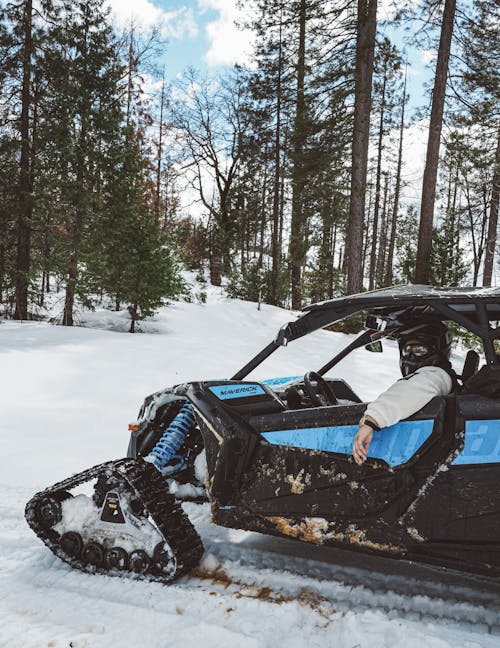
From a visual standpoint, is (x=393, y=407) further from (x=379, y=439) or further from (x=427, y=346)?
(x=427, y=346)

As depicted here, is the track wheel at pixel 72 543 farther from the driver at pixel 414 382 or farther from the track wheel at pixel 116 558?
the driver at pixel 414 382

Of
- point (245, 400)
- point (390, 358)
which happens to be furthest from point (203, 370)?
point (245, 400)

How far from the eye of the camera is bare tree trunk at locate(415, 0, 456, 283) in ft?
41.6

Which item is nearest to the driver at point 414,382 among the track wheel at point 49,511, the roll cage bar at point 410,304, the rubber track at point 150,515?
the roll cage bar at point 410,304

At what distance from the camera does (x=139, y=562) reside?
253 cm

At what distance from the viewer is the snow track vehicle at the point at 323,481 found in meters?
2.14

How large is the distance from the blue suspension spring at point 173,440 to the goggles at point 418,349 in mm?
1360

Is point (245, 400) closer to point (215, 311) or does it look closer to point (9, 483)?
point (9, 483)

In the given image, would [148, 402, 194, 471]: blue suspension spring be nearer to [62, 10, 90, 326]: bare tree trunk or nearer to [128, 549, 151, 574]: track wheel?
[128, 549, 151, 574]: track wheel

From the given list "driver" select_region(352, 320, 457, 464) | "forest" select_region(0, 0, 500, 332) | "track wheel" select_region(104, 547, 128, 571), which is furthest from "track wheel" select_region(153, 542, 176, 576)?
"forest" select_region(0, 0, 500, 332)

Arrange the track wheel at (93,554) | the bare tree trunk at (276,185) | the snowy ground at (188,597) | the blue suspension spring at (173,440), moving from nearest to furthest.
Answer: the snowy ground at (188,597), the track wheel at (93,554), the blue suspension spring at (173,440), the bare tree trunk at (276,185)

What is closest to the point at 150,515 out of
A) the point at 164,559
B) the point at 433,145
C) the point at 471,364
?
the point at 164,559

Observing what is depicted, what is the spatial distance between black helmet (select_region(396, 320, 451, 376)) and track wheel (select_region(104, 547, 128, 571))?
71.6 inches

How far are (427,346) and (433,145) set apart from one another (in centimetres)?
1217
